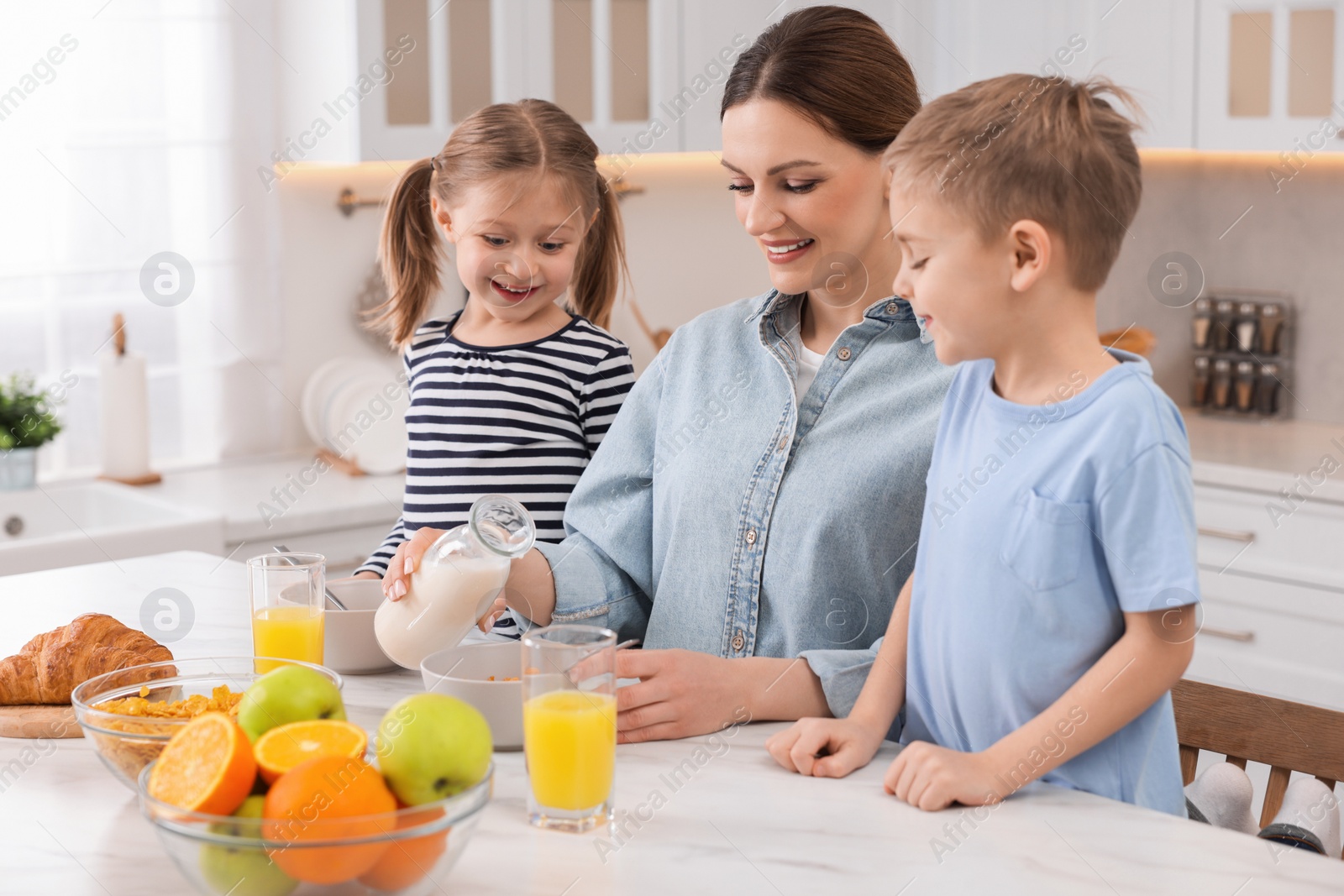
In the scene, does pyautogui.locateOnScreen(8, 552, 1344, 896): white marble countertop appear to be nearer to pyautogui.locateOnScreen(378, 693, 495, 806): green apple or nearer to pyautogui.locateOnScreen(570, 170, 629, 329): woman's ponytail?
pyautogui.locateOnScreen(378, 693, 495, 806): green apple

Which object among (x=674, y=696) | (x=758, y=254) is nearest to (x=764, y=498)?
(x=674, y=696)

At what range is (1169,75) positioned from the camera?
2.97 metres

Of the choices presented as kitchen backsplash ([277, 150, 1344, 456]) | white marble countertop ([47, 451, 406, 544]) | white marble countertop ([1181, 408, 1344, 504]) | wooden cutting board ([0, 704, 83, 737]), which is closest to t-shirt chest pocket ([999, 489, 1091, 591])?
wooden cutting board ([0, 704, 83, 737])

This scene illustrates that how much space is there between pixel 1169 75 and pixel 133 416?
2375 mm

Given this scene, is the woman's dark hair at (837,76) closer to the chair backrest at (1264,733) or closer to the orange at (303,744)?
the chair backrest at (1264,733)

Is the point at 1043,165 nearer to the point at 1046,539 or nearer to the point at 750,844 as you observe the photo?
the point at 1046,539

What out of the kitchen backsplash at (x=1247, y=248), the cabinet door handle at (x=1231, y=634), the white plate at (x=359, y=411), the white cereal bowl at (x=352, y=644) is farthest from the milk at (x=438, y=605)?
the kitchen backsplash at (x=1247, y=248)

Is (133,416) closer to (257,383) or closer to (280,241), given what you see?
(257,383)

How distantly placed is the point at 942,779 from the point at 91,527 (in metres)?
2.19

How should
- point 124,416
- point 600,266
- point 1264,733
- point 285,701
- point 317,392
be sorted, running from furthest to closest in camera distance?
point 317,392, point 124,416, point 600,266, point 1264,733, point 285,701

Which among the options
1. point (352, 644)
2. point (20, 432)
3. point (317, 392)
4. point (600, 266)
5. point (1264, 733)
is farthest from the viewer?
point (317, 392)

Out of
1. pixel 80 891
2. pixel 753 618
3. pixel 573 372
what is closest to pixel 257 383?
pixel 573 372

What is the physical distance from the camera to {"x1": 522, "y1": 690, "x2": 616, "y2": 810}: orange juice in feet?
2.87

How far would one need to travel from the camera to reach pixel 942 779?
0.94m
